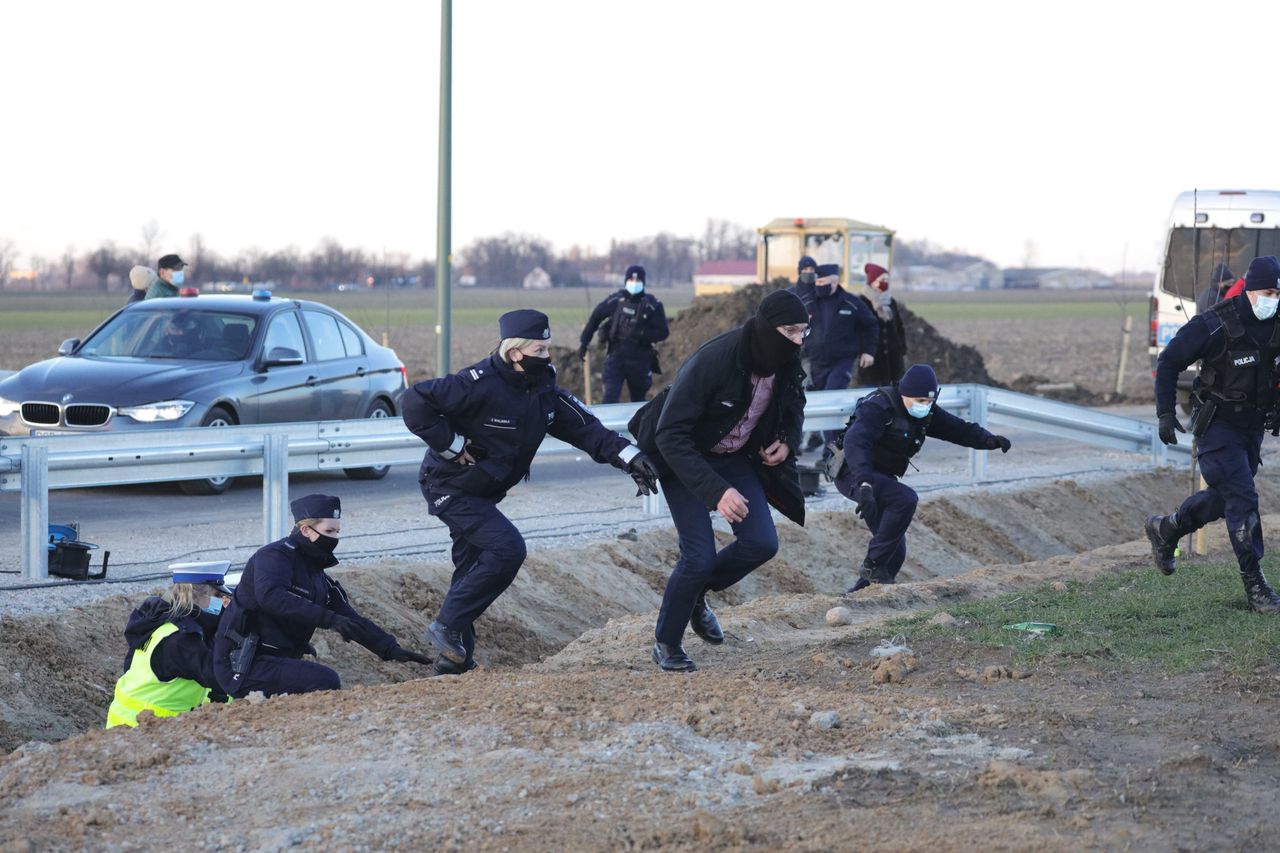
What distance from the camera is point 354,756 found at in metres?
5.61

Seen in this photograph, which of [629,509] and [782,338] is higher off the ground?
[782,338]

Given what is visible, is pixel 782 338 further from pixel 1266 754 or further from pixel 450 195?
pixel 450 195

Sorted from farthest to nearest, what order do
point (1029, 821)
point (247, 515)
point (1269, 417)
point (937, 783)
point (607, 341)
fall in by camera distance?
point (607, 341) → point (247, 515) → point (1269, 417) → point (937, 783) → point (1029, 821)

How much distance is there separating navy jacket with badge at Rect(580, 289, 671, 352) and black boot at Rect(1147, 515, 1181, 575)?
28.2ft

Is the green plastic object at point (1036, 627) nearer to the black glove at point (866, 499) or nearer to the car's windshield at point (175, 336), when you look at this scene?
the black glove at point (866, 499)

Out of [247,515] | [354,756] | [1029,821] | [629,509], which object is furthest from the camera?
[629,509]

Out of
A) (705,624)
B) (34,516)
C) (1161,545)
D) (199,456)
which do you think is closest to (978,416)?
(1161,545)

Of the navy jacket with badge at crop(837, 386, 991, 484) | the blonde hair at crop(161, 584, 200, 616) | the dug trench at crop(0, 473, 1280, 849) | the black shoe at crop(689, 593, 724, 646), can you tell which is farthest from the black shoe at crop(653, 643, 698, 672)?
the navy jacket with badge at crop(837, 386, 991, 484)

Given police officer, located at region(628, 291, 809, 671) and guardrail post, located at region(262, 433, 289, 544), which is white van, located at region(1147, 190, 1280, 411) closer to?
guardrail post, located at region(262, 433, 289, 544)

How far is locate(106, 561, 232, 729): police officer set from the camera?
7137mm

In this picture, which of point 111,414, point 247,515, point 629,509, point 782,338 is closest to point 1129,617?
point 782,338

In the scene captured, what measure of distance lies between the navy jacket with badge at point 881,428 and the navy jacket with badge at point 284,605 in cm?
387

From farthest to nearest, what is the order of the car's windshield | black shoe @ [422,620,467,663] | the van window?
the van window < the car's windshield < black shoe @ [422,620,467,663]

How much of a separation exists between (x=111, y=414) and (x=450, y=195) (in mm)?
4442
